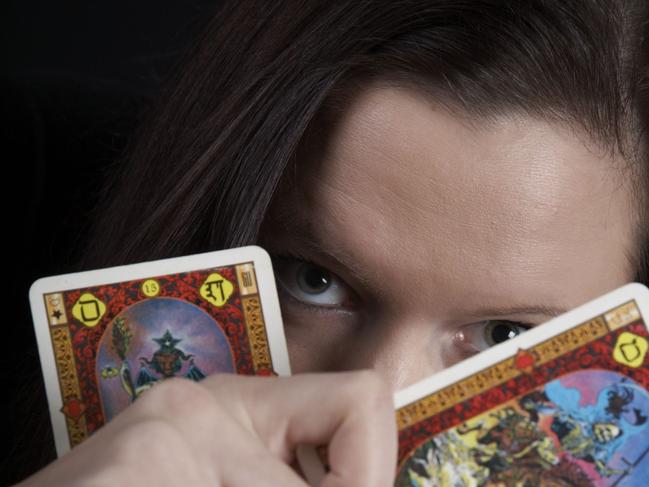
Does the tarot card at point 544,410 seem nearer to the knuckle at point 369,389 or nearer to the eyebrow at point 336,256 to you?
the knuckle at point 369,389

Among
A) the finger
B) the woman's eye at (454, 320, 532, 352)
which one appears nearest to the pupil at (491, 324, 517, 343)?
the woman's eye at (454, 320, 532, 352)

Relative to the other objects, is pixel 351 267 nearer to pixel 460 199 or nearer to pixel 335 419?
pixel 460 199

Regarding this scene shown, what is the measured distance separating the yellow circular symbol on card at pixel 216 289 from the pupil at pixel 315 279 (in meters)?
0.28

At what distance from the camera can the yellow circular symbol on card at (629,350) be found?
5.64 ft

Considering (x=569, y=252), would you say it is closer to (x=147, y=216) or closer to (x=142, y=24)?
(x=147, y=216)

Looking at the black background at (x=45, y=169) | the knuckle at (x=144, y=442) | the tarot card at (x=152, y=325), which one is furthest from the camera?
the black background at (x=45, y=169)

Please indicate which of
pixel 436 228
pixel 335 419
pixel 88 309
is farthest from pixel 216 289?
pixel 335 419

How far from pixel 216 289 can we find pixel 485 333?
56cm

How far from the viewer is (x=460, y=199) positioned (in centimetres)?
186

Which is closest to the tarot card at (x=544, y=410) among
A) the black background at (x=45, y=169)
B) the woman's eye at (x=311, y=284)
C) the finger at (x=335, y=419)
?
the finger at (x=335, y=419)

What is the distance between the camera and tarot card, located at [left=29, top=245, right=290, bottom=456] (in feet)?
5.86

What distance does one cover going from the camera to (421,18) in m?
2.03

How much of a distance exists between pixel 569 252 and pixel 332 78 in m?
0.58

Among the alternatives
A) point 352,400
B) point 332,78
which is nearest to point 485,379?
point 352,400
